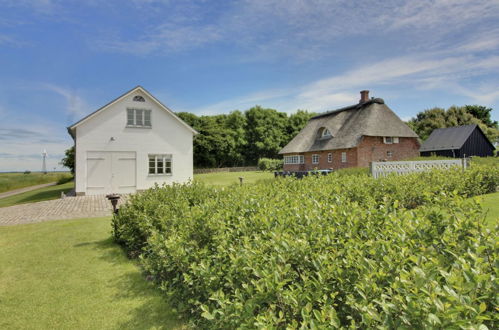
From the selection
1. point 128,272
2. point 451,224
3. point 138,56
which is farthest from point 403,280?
point 138,56

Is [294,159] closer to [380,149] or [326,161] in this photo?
[326,161]

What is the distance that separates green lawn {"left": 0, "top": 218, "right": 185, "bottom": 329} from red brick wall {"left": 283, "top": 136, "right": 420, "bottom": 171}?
81.8 feet

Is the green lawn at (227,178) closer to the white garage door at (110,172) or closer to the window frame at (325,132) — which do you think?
the white garage door at (110,172)

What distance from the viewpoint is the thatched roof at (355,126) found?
94.8ft

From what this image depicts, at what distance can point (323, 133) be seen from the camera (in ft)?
111

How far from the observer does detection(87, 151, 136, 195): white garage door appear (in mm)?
17578

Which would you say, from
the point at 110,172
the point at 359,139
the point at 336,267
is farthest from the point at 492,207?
the point at 359,139

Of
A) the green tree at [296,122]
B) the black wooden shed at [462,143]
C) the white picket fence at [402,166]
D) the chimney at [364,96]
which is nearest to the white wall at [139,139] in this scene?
the white picket fence at [402,166]

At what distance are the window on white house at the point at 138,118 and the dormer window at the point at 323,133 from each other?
2226cm

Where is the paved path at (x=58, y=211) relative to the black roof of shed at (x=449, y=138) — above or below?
below

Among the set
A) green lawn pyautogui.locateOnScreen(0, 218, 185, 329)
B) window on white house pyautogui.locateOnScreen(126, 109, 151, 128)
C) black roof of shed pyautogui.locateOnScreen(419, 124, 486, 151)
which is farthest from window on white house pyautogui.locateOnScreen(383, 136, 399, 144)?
green lawn pyautogui.locateOnScreen(0, 218, 185, 329)

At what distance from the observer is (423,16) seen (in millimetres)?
10320

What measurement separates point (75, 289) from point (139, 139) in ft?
50.7

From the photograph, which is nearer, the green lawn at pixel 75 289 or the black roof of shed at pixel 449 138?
the green lawn at pixel 75 289
